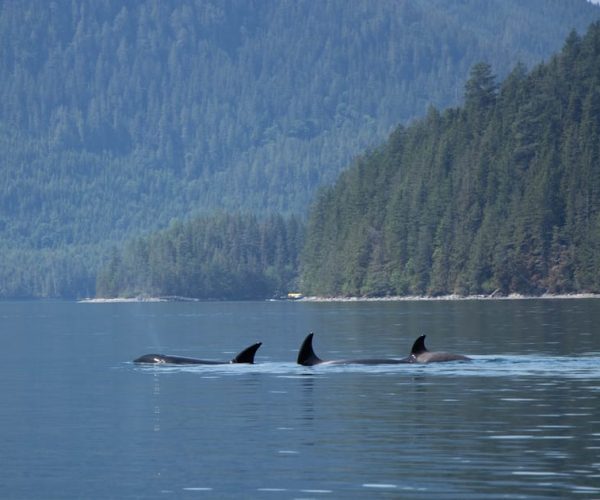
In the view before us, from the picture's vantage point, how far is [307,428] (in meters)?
46.3

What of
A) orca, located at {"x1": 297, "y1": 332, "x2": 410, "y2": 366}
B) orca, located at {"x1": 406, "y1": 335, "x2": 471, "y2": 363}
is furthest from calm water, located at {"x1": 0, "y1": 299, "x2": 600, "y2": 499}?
orca, located at {"x1": 406, "y1": 335, "x2": 471, "y2": 363}

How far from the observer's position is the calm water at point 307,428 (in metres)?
36.6

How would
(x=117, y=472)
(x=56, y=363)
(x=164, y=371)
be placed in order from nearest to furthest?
(x=117, y=472) < (x=164, y=371) < (x=56, y=363)

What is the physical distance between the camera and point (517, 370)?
218 ft

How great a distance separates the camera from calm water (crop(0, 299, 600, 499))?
36.6 metres

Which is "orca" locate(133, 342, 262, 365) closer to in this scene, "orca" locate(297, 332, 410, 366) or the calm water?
the calm water

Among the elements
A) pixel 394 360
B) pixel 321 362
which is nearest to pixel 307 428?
pixel 394 360

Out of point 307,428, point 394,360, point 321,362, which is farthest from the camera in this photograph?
point 321,362

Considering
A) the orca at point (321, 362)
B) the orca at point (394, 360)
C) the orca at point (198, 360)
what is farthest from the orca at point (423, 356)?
the orca at point (198, 360)

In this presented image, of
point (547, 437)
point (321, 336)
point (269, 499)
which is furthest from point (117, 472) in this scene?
point (321, 336)

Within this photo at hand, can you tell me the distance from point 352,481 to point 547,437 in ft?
26.1

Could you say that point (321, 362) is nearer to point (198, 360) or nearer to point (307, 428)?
point (198, 360)

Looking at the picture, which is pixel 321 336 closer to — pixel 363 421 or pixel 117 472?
pixel 363 421

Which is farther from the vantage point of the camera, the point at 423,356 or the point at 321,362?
the point at 321,362
